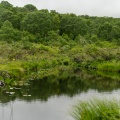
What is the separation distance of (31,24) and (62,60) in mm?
14604

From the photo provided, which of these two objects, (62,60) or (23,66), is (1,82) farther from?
(62,60)

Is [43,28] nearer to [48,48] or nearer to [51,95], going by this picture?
[48,48]

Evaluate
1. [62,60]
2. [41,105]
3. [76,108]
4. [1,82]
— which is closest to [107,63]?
[62,60]

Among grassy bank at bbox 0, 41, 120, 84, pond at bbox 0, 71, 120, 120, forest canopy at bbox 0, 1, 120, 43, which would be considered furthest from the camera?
forest canopy at bbox 0, 1, 120, 43

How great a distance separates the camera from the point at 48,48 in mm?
38938

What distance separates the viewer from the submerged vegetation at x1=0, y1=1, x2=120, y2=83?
29952 mm

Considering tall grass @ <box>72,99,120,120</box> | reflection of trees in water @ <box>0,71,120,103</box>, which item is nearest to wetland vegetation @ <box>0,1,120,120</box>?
reflection of trees in water @ <box>0,71,120,103</box>

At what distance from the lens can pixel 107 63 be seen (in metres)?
38.3

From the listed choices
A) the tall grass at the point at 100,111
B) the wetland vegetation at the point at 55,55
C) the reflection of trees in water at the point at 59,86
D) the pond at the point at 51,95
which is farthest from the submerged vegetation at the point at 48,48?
the tall grass at the point at 100,111

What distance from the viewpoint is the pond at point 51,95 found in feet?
51.3

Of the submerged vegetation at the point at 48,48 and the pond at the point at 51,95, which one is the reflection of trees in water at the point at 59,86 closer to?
the pond at the point at 51,95

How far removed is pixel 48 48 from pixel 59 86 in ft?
48.1

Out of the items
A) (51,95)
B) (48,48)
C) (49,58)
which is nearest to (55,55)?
(48,48)

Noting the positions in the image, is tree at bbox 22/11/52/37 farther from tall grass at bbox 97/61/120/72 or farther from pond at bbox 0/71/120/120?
pond at bbox 0/71/120/120
